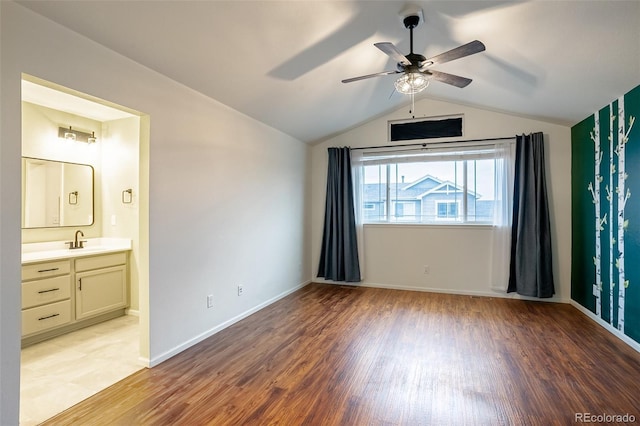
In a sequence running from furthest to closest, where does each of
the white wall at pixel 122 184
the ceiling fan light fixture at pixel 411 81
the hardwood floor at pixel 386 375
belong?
the white wall at pixel 122 184 → the ceiling fan light fixture at pixel 411 81 → the hardwood floor at pixel 386 375

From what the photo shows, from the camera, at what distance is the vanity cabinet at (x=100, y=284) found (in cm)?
330

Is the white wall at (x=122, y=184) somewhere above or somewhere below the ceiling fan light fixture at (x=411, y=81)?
below

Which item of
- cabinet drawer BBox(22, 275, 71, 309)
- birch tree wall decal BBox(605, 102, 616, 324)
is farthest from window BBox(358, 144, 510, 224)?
cabinet drawer BBox(22, 275, 71, 309)

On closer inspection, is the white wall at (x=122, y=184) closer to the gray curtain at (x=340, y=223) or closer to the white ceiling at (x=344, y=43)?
the white ceiling at (x=344, y=43)

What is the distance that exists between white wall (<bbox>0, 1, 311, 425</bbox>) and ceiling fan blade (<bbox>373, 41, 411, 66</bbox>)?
1.79m

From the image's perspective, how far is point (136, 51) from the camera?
228cm

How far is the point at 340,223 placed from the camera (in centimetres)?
520

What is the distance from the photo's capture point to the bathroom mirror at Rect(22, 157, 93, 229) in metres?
3.27

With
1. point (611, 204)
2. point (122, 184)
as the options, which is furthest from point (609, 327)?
point (122, 184)

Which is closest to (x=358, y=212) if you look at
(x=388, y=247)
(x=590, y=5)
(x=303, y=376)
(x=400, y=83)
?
(x=388, y=247)

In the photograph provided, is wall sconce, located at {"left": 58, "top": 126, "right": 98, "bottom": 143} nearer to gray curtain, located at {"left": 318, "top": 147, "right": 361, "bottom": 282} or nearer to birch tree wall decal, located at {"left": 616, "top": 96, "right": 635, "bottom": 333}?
gray curtain, located at {"left": 318, "top": 147, "right": 361, "bottom": 282}

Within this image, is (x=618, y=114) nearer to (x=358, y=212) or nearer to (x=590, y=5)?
(x=590, y=5)

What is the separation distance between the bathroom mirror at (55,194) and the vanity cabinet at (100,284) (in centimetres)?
62

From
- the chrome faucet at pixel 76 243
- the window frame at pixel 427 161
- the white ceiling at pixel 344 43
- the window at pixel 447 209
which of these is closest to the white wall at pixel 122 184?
the chrome faucet at pixel 76 243
